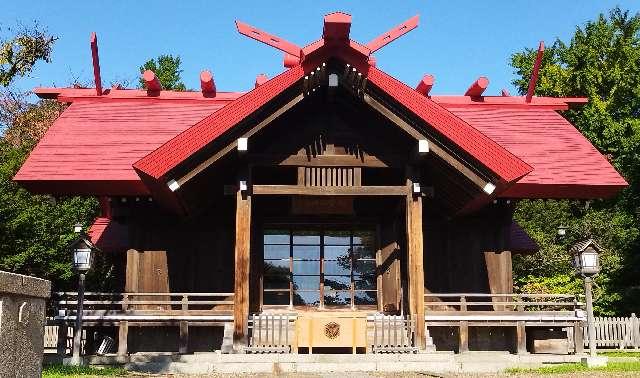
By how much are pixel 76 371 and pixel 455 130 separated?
7.19 meters

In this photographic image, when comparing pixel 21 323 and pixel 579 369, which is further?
pixel 579 369

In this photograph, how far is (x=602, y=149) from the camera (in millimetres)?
29859

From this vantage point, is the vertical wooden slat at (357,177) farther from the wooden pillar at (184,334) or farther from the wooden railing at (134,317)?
the wooden pillar at (184,334)

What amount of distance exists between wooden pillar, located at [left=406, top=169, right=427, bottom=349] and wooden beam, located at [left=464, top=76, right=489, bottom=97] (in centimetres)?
552

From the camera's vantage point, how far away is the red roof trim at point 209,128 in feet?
32.1

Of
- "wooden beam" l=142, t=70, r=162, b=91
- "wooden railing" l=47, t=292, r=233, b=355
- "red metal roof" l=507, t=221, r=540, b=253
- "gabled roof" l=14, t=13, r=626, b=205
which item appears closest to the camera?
"gabled roof" l=14, t=13, r=626, b=205

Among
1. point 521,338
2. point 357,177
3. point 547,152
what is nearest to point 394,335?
point 357,177

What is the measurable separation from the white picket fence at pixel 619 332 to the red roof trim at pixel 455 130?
11.7 metres

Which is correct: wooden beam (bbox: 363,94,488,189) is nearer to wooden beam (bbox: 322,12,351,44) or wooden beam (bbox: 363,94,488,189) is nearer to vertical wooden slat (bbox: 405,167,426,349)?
vertical wooden slat (bbox: 405,167,426,349)

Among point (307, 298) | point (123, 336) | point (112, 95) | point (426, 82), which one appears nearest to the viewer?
point (123, 336)

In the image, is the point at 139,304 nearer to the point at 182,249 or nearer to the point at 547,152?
the point at 182,249

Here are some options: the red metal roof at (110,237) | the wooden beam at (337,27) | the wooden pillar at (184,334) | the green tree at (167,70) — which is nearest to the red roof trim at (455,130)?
the wooden beam at (337,27)

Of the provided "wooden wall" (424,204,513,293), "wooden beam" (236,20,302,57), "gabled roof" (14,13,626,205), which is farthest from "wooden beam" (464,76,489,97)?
"wooden beam" (236,20,302,57)

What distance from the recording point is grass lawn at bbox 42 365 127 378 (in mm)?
8280
